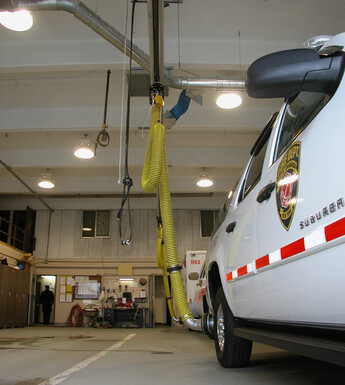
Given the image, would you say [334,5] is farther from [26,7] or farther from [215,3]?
[26,7]

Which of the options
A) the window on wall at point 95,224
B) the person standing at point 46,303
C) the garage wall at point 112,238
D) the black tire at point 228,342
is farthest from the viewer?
the window on wall at point 95,224

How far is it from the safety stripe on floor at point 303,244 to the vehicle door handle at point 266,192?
0.36 metres

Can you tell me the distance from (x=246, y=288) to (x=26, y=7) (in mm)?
4536

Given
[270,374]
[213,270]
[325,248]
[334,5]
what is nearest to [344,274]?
[325,248]

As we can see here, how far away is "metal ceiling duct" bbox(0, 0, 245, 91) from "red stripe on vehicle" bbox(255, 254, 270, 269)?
2.82 meters

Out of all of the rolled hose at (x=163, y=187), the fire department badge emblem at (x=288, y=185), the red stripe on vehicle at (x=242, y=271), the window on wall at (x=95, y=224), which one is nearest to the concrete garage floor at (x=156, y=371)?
the rolled hose at (x=163, y=187)

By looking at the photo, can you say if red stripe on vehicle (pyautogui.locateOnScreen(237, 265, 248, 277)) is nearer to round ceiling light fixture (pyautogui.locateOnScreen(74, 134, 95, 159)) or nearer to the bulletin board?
round ceiling light fixture (pyautogui.locateOnScreen(74, 134, 95, 159))

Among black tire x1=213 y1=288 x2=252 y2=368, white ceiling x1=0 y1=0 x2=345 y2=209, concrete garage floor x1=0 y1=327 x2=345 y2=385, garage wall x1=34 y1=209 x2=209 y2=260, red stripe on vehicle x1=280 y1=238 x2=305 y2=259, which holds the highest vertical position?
white ceiling x1=0 y1=0 x2=345 y2=209

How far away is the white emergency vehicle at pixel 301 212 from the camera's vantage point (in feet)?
5.12

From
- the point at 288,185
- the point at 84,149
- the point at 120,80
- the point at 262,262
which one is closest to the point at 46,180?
the point at 84,149

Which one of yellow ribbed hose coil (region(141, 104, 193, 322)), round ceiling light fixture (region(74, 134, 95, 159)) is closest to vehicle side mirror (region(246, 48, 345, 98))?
yellow ribbed hose coil (region(141, 104, 193, 322))

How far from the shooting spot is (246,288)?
2.67m

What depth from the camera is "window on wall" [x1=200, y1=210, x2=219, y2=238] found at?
18.0 m

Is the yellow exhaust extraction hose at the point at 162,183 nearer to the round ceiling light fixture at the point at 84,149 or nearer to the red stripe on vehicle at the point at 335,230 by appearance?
Result: the red stripe on vehicle at the point at 335,230
